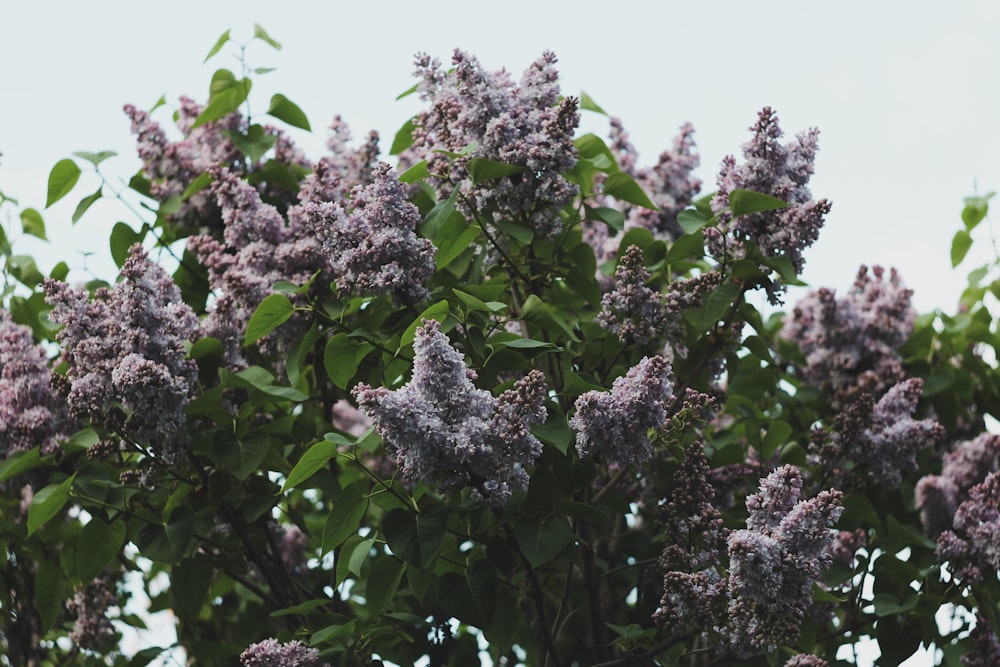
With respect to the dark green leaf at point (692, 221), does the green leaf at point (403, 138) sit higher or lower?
higher

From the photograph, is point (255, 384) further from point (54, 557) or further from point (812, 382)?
point (812, 382)

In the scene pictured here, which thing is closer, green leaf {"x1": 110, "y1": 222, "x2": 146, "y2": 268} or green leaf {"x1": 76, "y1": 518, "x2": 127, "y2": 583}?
green leaf {"x1": 76, "y1": 518, "x2": 127, "y2": 583}

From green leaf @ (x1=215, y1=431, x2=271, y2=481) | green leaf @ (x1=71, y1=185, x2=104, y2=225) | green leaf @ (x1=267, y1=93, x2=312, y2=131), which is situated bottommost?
green leaf @ (x1=215, y1=431, x2=271, y2=481)

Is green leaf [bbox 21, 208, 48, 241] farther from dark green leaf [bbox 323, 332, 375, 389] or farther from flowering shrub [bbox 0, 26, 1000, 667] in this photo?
dark green leaf [bbox 323, 332, 375, 389]

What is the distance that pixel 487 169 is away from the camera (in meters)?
2.98

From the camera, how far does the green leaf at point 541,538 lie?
261 centimetres

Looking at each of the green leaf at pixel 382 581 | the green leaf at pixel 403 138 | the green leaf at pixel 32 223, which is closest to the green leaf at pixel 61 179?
the green leaf at pixel 32 223

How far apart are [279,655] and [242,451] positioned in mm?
575

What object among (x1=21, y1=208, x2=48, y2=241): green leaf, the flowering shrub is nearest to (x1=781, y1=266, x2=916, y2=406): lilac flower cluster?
the flowering shrub

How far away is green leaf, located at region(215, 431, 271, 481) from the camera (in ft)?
10.1

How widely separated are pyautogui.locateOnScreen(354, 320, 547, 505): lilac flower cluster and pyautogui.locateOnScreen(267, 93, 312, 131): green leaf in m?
1.75

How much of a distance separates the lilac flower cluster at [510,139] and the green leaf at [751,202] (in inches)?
17.0

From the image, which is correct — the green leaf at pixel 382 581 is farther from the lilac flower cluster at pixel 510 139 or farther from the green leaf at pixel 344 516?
the lilac flower cluster at pixel 510 139

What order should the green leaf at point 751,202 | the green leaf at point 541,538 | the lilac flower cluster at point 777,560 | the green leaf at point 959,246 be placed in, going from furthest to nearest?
the green leaf at point 959,246 < the green leaf at point 751,202 < the green leaf at point 541,538 < the lilac flower cluster at point 777,560
